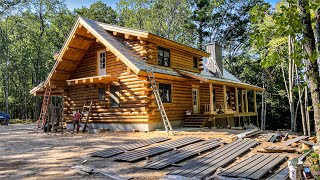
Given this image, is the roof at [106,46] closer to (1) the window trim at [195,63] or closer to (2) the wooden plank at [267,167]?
(1) the window trim at [195,63]

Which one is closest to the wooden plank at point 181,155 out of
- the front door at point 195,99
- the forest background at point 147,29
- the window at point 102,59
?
the front door at point 195,99

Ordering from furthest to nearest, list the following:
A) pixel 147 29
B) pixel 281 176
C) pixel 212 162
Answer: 1. pixel 147 29
2. pixel 212 162
3. pixel 281 176

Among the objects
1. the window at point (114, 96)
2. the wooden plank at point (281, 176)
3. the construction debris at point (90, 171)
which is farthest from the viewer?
the window at point (114, 96)

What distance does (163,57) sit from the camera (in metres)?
17.1

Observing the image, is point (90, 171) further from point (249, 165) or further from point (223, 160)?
point (249, 165)

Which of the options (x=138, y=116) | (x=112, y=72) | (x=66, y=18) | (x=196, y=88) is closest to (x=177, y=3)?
(x=66, y=18)

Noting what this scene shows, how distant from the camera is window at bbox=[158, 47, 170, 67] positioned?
1689cm

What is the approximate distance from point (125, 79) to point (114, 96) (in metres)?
1.36

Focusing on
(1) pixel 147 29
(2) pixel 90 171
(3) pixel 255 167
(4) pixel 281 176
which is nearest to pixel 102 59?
(2) pixel 90 171

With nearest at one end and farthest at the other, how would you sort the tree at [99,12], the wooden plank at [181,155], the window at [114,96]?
the wooden plank at [181,155], the window at [114,96], the tree at [99,12]

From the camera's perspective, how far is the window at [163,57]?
55.4 feet

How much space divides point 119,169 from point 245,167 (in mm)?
3052

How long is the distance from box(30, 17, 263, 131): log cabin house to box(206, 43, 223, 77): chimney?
3.61 metres

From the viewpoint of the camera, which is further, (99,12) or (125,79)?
(99,12)
